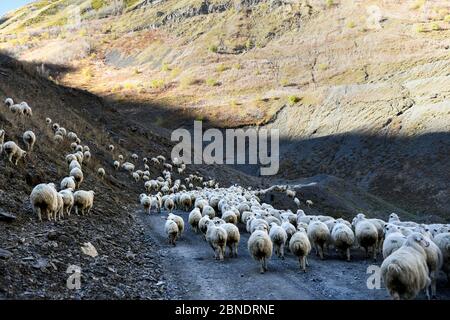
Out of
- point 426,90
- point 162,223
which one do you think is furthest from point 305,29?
point 162,223

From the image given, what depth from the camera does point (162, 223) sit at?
2178 cm

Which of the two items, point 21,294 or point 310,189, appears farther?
point 310,189

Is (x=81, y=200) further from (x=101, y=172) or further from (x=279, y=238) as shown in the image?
(x=101, y=172)

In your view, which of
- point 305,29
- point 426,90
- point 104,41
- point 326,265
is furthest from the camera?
point 104,41

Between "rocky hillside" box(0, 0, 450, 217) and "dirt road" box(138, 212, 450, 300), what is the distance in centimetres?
3399

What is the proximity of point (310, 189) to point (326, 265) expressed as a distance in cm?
3000

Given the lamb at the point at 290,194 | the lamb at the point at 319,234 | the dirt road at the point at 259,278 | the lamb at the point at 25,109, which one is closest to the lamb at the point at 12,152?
the dirt road at the point at 259,278

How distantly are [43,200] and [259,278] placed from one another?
652 cm

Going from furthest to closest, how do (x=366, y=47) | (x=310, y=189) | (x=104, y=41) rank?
(x=104, y=41) → (x=366, y=47) → (x=310, y=189)

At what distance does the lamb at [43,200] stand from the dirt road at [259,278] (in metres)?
3.69

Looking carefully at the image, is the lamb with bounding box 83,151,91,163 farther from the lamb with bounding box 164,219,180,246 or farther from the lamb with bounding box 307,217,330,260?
the lamb with bounding box 307,217,330,260

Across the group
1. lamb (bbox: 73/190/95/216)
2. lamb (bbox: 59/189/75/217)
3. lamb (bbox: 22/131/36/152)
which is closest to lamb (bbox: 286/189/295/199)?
lamb (bbox: 22/131/36/152)

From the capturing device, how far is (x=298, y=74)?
90.0m

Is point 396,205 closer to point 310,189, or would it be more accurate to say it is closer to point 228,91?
point 310,189
